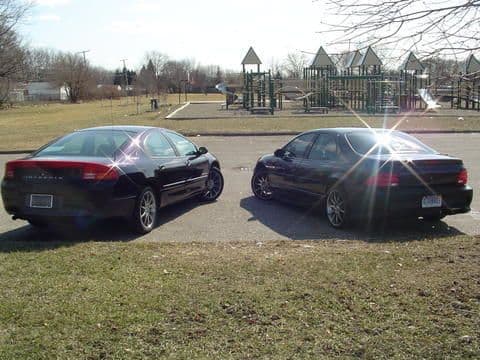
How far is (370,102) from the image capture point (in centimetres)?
3969

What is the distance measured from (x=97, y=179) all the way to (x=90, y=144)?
3.14 feet

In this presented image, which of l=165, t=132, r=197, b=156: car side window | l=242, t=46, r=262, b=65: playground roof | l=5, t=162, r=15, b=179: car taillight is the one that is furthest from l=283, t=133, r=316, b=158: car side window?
l=242, t=46, r=262, b=65: playground roof

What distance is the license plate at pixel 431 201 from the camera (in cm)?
666

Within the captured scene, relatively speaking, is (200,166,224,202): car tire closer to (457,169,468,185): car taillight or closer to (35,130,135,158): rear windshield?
(35,130,135,158): rear windshield

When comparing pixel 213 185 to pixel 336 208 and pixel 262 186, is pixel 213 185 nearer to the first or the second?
pixel 262 186

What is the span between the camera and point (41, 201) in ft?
20.6

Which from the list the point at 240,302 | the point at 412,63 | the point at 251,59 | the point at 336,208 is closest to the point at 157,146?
the point at 336,208

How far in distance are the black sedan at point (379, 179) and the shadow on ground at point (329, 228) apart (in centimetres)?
17

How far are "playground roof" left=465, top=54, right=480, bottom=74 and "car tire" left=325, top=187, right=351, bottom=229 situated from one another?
2654 millimetres

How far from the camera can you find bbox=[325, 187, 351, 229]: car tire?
22.3 feet

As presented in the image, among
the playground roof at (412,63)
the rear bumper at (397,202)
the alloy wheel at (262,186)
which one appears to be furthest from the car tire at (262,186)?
the playground roof at (412,63)

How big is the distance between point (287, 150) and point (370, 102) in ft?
108

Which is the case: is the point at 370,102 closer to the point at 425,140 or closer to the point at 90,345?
the point at 425,140

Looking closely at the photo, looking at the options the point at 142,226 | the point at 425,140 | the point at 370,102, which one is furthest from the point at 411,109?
the point at 142,226
